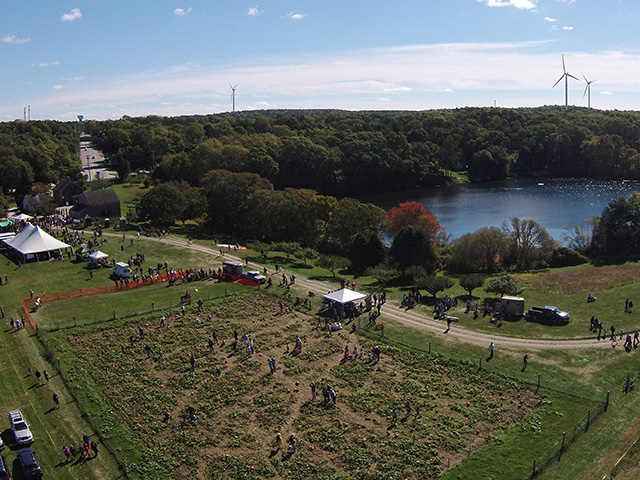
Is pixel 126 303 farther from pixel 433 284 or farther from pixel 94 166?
pixel 94 166

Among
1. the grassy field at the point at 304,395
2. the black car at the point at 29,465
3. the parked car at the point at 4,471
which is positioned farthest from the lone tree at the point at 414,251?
the parked car at the point at 4,471

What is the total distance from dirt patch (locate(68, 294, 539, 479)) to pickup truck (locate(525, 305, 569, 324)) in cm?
1116

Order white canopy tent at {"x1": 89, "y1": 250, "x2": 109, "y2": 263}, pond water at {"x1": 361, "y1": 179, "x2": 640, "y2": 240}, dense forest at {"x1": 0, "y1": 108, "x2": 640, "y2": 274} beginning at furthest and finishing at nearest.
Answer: pond water at {"x1": 361, "y1": 179, "x2": 640, "y2": 240} < dense forest at {"x1": 0, "y1": 108, "x2": 640, "y2": 274} < white canopy tent at {"x1": 89, "y1": 250, "x2": 109, "y2": 263}

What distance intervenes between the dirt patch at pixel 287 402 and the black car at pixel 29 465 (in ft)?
15.5

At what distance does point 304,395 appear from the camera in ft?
115

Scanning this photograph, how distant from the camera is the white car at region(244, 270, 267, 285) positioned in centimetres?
5650

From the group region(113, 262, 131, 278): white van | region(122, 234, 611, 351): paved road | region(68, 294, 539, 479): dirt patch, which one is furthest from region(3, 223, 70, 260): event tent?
region(122, 234, 611, 351): paved road

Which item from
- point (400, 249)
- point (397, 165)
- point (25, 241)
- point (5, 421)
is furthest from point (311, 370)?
point (397, 165)

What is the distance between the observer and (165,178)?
4769 inches

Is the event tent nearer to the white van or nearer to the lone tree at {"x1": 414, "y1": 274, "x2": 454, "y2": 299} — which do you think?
the white van

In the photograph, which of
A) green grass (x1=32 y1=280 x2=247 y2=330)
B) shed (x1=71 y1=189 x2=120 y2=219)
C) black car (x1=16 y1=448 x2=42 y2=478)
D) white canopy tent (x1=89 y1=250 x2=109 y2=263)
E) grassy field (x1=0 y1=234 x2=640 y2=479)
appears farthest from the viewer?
shed (x1=71 y1=189 x2=120 y2=219)

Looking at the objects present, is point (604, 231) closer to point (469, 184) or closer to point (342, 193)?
point (342, 193)

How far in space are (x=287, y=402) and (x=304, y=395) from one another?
1359mm

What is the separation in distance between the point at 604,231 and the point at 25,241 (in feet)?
231
